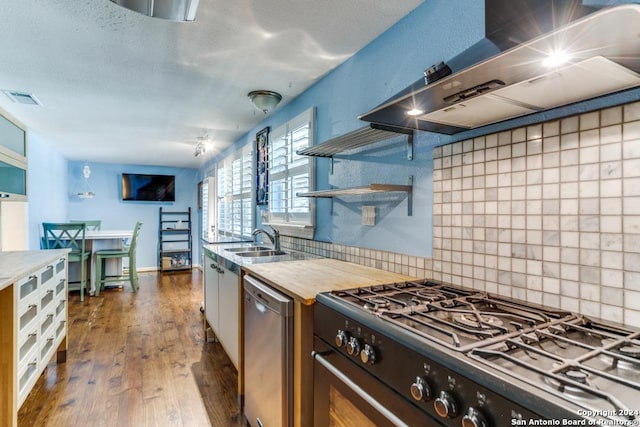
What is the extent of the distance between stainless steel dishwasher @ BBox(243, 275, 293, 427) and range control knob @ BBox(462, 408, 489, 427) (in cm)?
84

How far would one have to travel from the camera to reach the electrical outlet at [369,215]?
1.95 metres

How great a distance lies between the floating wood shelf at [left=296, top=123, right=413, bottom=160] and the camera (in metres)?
1.58

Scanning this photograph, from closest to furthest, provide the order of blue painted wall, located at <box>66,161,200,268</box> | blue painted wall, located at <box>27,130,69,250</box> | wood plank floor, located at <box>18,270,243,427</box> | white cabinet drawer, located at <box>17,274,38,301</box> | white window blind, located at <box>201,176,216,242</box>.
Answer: white cabinet drawer, located at <box>17,274,38,301</box> → wood plank floor, located at <box>18,270,243,427</box> → blue painted wall, located at <box>27,130,69,250</box> → white window blind, located at <box>201,176,216,242</box> → blue painted wall, located at <box>66,161,200,268</box>

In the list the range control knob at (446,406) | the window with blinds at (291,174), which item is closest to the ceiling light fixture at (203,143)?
the window with blinds at (291,174)

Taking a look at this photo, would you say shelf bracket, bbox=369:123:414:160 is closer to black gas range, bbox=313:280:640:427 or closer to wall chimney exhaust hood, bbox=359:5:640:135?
wall chimney exhaust hood, bbox=359:5:640:135

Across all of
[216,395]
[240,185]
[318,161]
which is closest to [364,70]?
[318,161]

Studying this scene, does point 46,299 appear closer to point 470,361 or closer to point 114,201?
point 470,361

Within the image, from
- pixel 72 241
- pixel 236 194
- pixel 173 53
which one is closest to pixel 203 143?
pixel 236 194

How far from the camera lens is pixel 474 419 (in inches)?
25.9

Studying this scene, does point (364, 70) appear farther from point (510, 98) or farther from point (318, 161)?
point (510, 98)

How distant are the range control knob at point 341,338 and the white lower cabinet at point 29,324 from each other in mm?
1582

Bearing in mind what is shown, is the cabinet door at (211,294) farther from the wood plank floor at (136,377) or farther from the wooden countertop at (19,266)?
the wooden countertop at (19,266)

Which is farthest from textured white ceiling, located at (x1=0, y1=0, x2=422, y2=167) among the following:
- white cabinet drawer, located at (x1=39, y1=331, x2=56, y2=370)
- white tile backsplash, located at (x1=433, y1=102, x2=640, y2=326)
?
white cabinet drawer, located at (x1=39, y1=331, x2=56, y2=370)

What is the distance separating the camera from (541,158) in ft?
3.78
